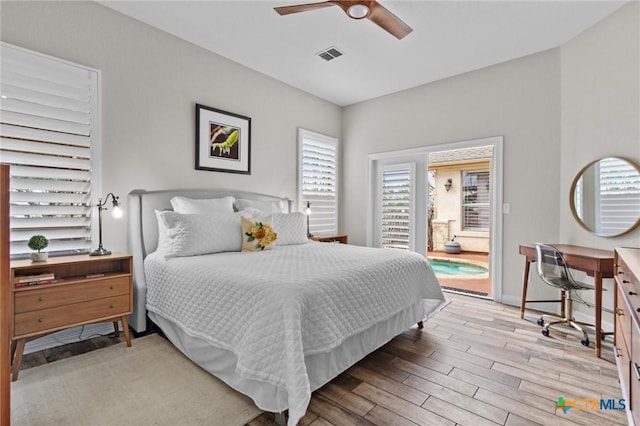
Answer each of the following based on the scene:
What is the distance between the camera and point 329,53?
11.6ft

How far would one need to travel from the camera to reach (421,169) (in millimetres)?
4586

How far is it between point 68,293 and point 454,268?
610 cm

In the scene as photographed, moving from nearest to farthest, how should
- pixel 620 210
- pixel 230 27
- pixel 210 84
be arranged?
pixel 620 210 → pixel 230 27 → pixel 210 84

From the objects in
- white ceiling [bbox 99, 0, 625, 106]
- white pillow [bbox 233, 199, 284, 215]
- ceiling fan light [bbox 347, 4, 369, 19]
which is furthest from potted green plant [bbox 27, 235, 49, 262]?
ceiling fan light [bbox 347, 4, 369, 19]

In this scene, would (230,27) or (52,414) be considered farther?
(230,27)

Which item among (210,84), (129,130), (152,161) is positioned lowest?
(152,161)

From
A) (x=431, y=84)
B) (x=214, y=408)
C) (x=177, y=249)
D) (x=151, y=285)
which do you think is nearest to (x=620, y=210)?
(x=431, y=84)

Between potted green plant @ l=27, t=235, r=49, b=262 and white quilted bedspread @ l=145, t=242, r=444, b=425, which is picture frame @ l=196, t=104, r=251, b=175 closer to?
white quilted bedspread @ l=145, t=242, r=444, b=425

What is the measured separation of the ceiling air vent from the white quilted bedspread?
2.28 metres

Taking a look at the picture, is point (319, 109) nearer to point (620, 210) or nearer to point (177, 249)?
point (177, 249)

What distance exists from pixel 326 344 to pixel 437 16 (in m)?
2.95

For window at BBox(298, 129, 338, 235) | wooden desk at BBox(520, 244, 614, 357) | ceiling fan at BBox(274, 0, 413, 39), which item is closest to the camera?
ceiling fan at BBox(274, 0, 413, 39)

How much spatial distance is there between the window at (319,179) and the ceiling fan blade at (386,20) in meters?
2.25

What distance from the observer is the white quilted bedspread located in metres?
1.55
